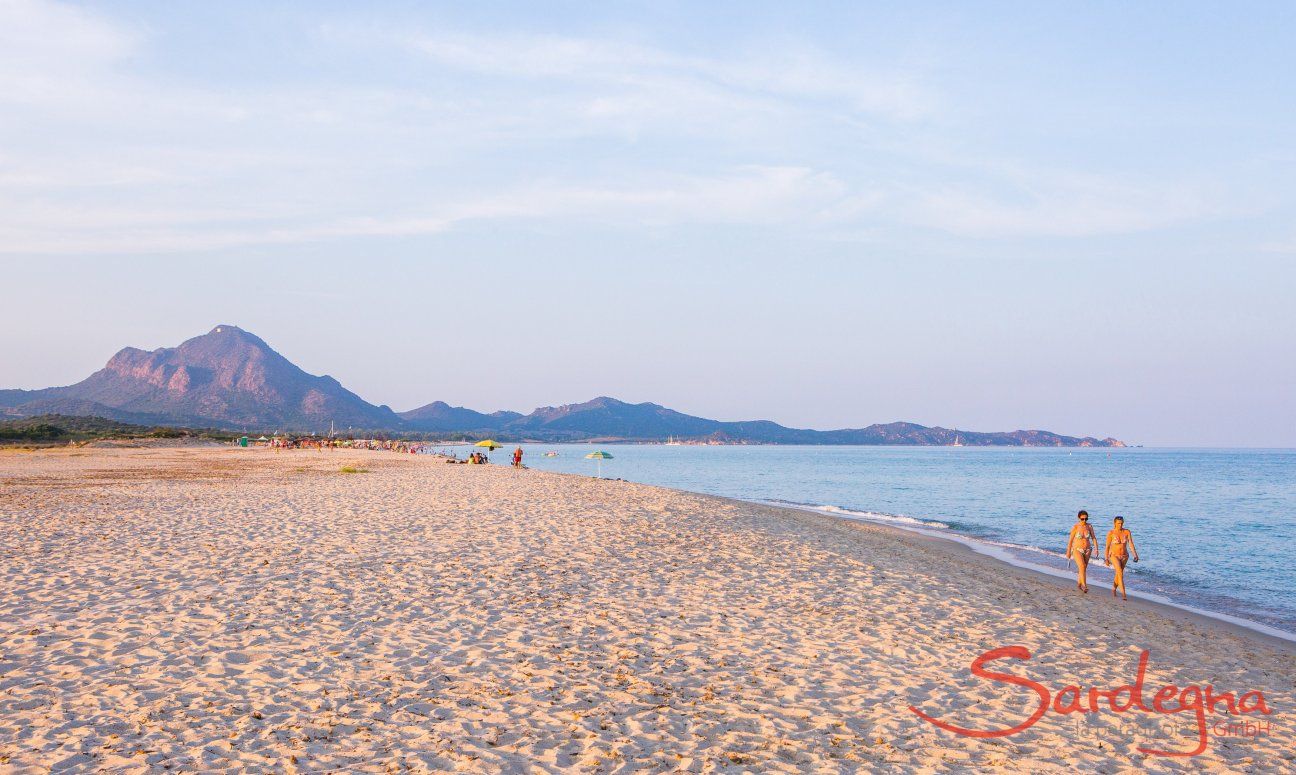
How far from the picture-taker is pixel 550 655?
8.91 metres

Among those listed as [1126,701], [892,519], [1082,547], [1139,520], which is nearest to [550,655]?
[1126,701]

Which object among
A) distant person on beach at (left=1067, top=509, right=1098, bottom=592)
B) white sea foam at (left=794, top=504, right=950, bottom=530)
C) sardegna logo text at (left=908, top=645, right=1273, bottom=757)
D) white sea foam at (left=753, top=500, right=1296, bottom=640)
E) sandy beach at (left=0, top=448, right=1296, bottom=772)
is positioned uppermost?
distant person on beach at (left=1067, top=509, right=1098, bottom=592)

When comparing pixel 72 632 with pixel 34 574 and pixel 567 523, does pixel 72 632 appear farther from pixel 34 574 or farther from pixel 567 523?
pixel 567 523

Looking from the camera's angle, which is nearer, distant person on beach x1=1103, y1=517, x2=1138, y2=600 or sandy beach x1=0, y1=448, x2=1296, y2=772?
sandy beach x1=0, y1=448, x2=1296, y2=772

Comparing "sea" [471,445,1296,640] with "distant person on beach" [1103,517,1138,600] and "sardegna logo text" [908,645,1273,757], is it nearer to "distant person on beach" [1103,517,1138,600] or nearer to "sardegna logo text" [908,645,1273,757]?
"distant person on beach" [1103,517,1138,600]

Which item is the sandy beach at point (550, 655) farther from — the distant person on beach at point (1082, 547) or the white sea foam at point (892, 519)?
the white sea foam at point (892, 519)

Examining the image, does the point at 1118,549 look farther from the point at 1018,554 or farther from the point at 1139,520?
the point at 1139,520

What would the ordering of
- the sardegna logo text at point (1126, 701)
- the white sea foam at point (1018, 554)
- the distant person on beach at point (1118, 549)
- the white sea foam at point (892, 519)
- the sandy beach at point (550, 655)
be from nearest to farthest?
the sandy beach at point (550, 655), the sardegna logo text at point (1126, 701), the distant person on beach at point (1118, 549), the white sea foam at point (1018, 554), the white sea foam at point (892, 519)

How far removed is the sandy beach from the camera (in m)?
6.56

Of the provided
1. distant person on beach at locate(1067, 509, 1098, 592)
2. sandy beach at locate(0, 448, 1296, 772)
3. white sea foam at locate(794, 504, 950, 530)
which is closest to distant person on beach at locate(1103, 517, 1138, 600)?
distant person on beach at locate(1067, 509, 1098, 592)

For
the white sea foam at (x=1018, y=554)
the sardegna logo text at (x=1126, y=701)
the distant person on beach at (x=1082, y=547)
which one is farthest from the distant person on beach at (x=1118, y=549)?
the sardegna logo text at (x=1126, y=701)

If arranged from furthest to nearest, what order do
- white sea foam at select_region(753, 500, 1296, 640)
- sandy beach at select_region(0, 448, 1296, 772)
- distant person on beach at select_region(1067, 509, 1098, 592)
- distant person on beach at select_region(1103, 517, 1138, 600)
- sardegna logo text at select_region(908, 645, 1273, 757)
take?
1. distant person on beach at select_region(1067, 509, 1098, 592)
2. white sea foam at select_region(753, 500, 1296, 640)
3. distant person on beach at select_region(1103, 517, 1138, 600)
4. sardegna logo text at select_region(908, 645, 1273, 757)
5. sandy beach at select_region(0, 448, 1296, 772)

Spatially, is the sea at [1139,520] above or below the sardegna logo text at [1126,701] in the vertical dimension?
below

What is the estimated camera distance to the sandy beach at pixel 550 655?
21.5 ft
